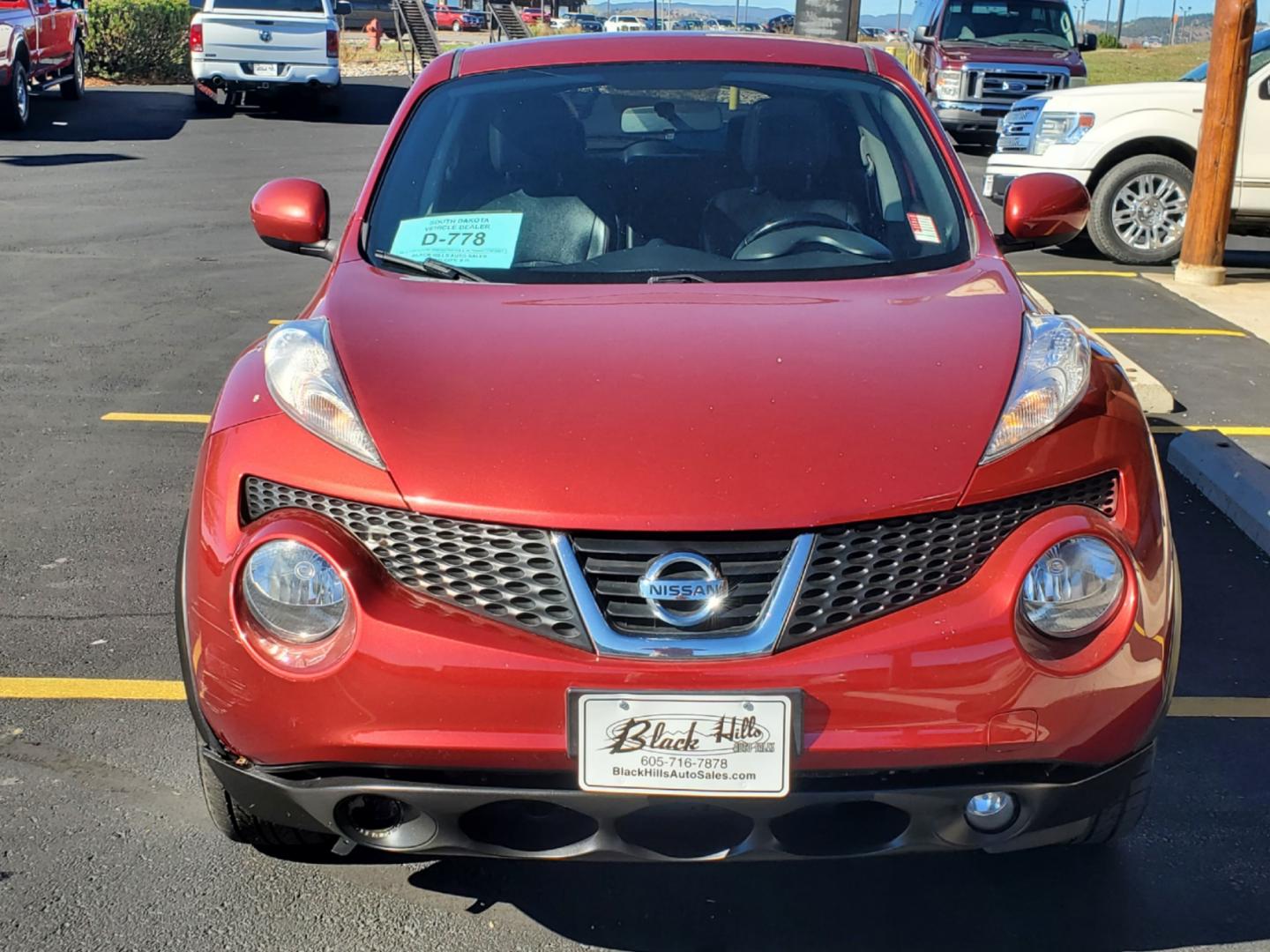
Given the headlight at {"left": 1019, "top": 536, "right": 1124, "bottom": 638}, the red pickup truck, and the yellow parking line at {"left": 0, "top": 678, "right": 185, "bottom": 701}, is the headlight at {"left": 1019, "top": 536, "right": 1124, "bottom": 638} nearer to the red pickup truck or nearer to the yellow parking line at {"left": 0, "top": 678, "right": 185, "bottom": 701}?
the yellow parking line at {"left": 0, "top": 678, "right": 185, "bottom": 701}

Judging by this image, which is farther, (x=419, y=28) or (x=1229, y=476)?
(x=419, y=28)

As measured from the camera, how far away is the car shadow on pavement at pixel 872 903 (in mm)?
2904

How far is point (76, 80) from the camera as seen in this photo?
22.8 meters

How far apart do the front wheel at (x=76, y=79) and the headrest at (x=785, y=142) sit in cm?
2062

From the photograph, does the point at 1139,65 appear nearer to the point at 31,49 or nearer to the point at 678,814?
the point at 31,49

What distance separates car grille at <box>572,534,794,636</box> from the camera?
2459 millimetres

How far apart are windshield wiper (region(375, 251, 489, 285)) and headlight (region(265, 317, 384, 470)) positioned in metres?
0.47

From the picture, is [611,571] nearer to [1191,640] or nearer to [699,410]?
[699,410]

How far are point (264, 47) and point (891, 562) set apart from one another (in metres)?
21.2

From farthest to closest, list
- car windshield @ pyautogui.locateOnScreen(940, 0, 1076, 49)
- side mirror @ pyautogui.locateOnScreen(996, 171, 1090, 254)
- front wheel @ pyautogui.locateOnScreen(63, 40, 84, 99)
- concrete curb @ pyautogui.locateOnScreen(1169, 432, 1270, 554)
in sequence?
front wheel @ pyautogui.locateOnScreen(63, 40, 84, 99)
car windshield @ pyautogui.locateOnScreen(940, 0, 1076, 49)
concrete curb @ pyautogui.locateOnScreen(1169, 432, 1270, 554)
side mirror @ pyautogui.locateOnScreen(996, 171, 1090, 254)

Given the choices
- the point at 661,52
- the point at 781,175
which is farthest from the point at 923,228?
the point at 661,52

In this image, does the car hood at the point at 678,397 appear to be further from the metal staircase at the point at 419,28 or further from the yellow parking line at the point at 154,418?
the metal staircase at the point at 419,28

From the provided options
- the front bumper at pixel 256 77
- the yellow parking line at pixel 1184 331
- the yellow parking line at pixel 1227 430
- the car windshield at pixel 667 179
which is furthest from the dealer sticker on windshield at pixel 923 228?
the front bumper at pixel 256 77

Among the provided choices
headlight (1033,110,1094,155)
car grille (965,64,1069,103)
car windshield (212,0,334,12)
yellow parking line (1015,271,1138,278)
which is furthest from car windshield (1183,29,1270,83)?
car windshield (212,0,334,12)
